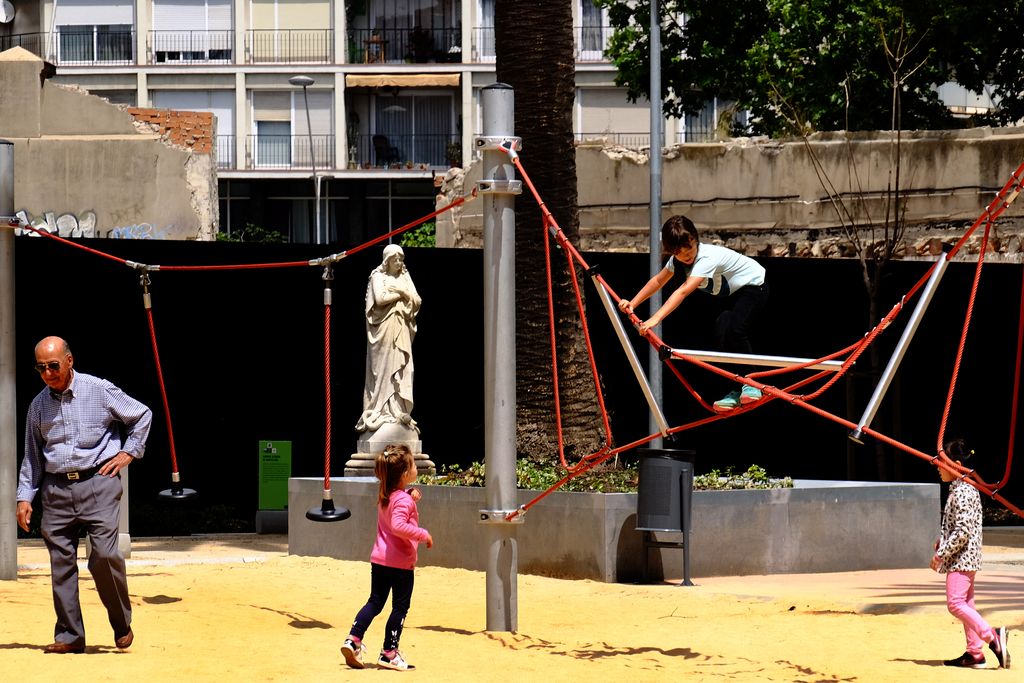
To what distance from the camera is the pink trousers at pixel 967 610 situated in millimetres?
9039

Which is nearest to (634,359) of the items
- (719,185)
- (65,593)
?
(65,593)

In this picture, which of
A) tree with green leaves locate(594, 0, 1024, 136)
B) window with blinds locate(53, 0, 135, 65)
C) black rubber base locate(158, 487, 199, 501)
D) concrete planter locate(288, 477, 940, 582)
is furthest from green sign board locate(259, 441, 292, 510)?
window with blinds locate(53, 0, 135, 65)

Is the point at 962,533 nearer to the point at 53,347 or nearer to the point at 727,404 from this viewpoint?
the point at 727,404

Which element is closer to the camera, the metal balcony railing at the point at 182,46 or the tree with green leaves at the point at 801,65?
the tree with green leaves at the point at 801,65

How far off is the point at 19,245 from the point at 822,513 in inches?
396

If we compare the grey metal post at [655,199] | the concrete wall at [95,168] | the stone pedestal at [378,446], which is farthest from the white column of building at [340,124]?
the stone pedestal at [378,446]

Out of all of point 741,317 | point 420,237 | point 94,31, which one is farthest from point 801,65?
point 94,31

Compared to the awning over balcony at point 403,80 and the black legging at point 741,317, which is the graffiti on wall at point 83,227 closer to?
the awning over balcony at point 403,80

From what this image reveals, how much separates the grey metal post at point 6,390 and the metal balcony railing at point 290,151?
120 feet

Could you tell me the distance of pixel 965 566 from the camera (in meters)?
9.24

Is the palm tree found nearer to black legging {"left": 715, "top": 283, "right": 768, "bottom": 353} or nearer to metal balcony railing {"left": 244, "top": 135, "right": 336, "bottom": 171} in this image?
black legging {"left": 715, "top": 283, "right": 768, "bottom": 353}

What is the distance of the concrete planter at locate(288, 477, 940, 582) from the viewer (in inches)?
505

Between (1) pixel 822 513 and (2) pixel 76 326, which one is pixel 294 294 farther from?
(1) pixel 822 513

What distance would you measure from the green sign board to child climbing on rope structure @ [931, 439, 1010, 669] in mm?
10972
